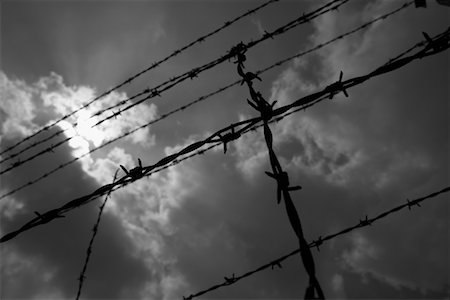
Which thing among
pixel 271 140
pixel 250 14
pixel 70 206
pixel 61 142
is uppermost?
pixel 250 14

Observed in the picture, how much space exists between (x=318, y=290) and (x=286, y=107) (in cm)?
174

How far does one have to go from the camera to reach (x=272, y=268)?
2939 millimetres

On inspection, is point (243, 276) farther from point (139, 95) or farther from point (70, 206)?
point (139, 95)

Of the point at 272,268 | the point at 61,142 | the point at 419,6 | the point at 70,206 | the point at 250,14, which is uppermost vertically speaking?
the point at 250,14

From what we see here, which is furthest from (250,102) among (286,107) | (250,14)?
(250,14)

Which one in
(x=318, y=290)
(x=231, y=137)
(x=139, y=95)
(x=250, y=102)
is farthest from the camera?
(x=139, y=95)

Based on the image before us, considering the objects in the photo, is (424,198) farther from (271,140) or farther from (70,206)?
(70,206)

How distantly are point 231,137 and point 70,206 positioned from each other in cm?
220

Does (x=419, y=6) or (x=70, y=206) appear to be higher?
(x=419, y=6)

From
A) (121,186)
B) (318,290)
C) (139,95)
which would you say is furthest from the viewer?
(139,95)

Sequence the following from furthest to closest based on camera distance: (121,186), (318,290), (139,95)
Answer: (139,95) < (121,186) < (318,290)

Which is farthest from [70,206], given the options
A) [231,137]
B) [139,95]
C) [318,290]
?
[318,290]

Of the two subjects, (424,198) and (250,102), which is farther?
(250,102)

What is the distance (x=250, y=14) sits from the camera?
407 cm
